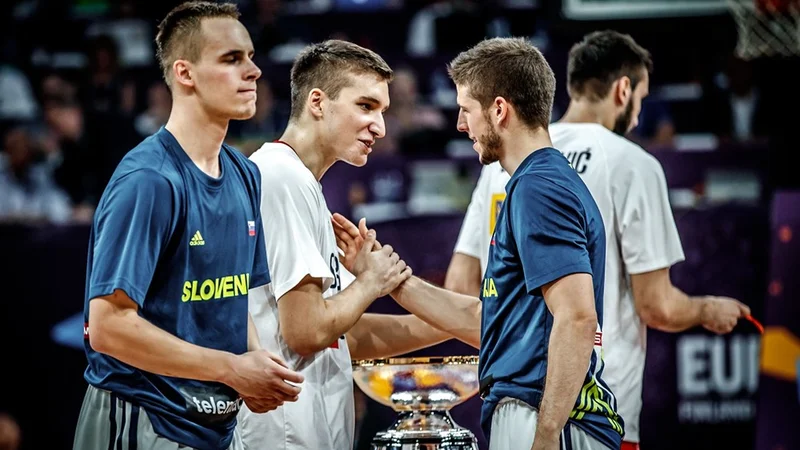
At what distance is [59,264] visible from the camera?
6938 millimetres

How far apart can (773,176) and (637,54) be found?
12.7 ft

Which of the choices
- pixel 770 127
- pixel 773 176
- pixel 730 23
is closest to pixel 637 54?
pixel 730 23

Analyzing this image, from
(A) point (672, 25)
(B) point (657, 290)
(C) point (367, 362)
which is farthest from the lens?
(A) point (672, 25)

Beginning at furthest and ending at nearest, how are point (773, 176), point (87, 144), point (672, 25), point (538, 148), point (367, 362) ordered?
point (87, 144)
point (773, 176)
point (672, 25)
point (367, 362)
point (538, 148)

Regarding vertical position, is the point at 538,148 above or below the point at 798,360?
above

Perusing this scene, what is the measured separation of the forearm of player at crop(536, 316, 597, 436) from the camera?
10.1ft

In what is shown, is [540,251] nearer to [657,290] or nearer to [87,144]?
[657,290]

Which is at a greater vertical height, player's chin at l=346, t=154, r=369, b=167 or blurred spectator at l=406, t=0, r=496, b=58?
blurred spectator at l=406, t=0, r=496, b=58

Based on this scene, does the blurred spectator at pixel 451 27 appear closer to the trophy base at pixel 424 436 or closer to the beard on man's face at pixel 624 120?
the beard on man's face at pixel 624 120

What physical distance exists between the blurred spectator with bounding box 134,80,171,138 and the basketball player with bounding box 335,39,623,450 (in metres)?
6.47

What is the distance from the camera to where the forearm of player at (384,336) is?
4293 mm

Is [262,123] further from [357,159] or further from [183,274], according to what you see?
[183,274]

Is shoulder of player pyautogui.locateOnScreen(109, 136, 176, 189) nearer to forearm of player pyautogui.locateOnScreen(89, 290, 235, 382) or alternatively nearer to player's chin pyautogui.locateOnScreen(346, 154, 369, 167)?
forearm of player pyautogui.locateOnScreen(89, 290, 235, 382)

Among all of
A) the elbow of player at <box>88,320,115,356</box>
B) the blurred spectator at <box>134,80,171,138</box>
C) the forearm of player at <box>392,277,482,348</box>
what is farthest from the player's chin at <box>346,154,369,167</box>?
the blurred spectator at <box>134,80,171,138</box>
